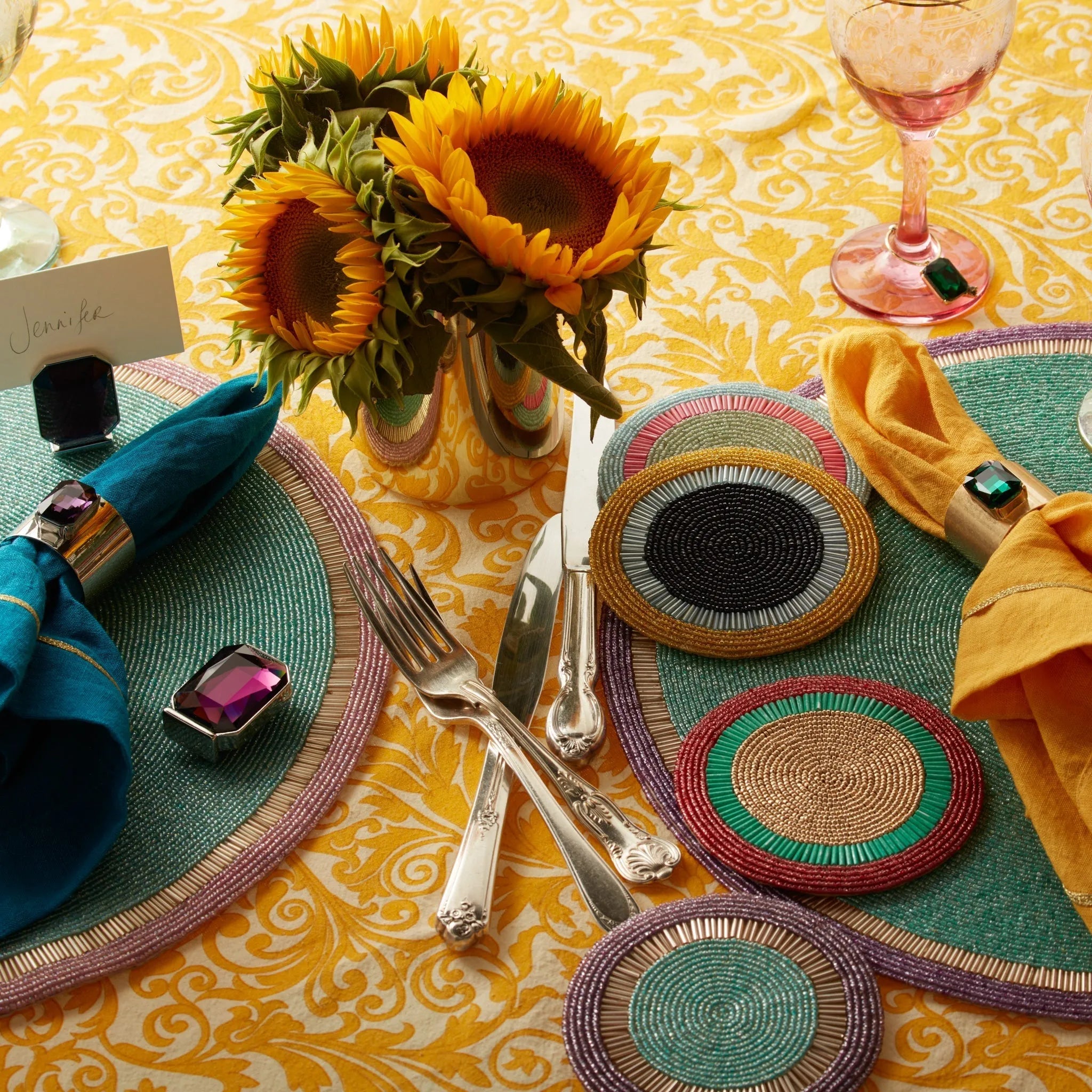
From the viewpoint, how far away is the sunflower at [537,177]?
0.56 meters

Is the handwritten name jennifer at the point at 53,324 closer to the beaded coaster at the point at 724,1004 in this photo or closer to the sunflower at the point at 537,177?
the sunflower at the point at 537,177

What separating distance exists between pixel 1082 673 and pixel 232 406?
18.6 inches

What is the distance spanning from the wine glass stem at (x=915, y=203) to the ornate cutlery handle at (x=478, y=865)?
476 mm

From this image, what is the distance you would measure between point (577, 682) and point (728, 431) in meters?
0.19

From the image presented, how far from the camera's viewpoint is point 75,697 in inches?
23.4

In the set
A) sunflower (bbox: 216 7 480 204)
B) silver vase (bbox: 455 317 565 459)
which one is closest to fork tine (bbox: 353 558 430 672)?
silver vase (bbox: 455 317 565 459)

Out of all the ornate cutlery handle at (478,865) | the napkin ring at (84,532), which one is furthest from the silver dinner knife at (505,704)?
the napkin ring at (84,532)

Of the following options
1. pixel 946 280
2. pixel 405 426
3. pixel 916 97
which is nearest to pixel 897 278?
pixel 946 280

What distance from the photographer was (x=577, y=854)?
1.87 ft

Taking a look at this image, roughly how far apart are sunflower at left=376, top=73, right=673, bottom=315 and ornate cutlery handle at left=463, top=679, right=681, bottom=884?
0.20 metres

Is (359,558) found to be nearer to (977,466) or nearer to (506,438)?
(506,438)

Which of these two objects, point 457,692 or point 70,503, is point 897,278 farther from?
point 70,503

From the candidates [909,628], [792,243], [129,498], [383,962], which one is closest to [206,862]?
[383,962]

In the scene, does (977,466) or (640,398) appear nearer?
(977,466)
